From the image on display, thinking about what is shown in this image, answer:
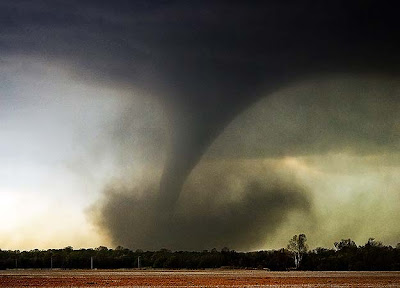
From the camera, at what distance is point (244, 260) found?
6772 inches

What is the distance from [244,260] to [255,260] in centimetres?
457

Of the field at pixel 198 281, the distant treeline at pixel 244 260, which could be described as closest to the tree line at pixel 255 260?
the distant treeline at pixel 244 260

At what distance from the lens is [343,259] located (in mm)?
159125

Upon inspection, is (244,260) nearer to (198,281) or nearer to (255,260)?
(255,260)

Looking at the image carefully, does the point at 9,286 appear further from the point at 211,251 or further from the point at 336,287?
the point at 211,251

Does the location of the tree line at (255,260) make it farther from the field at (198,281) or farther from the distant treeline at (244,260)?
the field at (198,281)

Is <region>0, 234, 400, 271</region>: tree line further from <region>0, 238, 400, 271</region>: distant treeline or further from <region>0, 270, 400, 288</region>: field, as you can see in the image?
<region>0, 270, 400, 288</region>: field

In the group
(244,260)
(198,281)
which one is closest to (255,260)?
(244,260)

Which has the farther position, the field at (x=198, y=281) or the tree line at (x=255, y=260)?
the tree line at (x=255, y=260)

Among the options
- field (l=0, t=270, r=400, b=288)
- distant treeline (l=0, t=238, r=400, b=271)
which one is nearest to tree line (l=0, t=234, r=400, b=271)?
distant treeline (l=0, t=238, r=400, b=271)

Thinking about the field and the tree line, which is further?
the tree line

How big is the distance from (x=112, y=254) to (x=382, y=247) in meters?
70.3

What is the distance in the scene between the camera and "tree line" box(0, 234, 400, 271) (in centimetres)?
15662

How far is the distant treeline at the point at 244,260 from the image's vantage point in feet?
514
